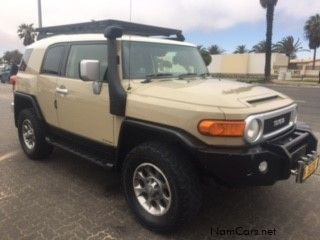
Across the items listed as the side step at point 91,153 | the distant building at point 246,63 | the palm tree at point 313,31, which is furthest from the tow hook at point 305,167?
the palm tree at point 313,31

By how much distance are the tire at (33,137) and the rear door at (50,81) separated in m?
0.26

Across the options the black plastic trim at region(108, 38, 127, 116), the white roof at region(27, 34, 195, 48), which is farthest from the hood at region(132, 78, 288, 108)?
the white roof at region(27, 34, 195, 48)

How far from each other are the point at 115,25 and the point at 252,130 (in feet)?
7.26

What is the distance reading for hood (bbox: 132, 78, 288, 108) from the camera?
3535 mm

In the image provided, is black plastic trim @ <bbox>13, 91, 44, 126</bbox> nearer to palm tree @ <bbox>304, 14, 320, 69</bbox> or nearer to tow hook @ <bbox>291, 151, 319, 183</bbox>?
tow hook @ <bbox>291, 151, 319, 183</bbox>

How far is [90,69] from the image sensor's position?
4.17m

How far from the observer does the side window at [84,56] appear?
14.6 feet

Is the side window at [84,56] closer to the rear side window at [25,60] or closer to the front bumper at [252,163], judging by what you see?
the rear side window at [25,60]

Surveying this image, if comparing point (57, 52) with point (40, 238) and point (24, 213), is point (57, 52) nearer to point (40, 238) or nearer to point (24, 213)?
point (24, 213)

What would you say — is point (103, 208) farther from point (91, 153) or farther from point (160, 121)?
point (160, 121)

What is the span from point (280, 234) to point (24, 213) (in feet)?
8.67

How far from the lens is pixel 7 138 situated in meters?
7.72

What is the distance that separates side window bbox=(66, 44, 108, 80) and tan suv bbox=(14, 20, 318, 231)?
14 millimetres

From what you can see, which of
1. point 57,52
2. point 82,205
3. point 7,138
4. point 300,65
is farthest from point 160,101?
point 300,65
